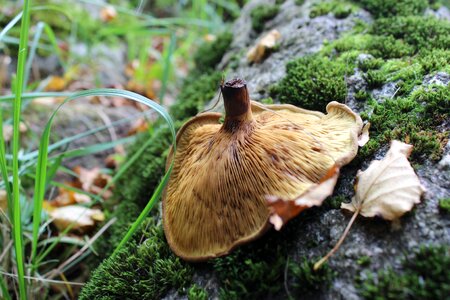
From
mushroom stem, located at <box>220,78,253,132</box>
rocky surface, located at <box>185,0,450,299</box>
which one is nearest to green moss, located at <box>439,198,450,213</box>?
rocky surface, located at <box>185,0,450,299</box>

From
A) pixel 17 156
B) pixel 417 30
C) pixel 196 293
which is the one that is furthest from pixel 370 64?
pixel 17 156

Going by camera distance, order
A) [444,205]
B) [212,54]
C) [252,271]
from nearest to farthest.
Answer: [444,205] < [252,271] < [212,54]

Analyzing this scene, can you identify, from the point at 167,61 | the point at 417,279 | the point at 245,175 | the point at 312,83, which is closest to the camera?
the point at 417,279

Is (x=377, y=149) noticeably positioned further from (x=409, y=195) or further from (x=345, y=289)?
(x=345, y=289)

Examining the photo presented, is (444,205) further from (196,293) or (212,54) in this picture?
(212,54)

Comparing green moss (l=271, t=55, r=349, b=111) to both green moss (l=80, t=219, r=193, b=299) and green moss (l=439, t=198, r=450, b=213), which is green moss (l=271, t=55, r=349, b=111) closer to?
green moss (l=439, t=198, r=450, b=213)

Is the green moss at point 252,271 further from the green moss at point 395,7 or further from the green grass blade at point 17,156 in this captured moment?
the green moss at point 395,7

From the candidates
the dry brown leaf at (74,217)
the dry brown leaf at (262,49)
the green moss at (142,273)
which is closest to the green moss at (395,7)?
the dry brown leaf at (262,49)

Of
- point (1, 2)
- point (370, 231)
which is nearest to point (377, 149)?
point (370, 231)
